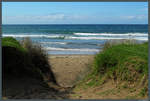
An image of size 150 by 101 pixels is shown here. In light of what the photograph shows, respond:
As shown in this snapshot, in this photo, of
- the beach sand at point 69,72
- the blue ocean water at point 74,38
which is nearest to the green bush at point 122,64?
the beach sand at point 69,72

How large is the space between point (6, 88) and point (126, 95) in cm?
265

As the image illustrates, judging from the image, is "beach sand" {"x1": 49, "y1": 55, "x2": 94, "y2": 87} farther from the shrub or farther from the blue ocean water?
the blue ocean water

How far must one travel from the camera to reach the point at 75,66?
996 cm

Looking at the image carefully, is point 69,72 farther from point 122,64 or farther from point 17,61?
point 122,64

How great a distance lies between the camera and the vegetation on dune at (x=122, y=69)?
5285 mm

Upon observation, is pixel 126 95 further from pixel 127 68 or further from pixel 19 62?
pixel 19 62

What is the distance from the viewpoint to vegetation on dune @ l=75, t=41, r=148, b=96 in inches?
208

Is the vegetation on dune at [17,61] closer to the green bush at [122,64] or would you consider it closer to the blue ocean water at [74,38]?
the green bush at [122,64]

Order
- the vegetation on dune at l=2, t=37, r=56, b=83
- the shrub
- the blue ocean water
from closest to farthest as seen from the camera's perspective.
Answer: the vegetation on dune at l=2, t=37, r=56, b=83
the shrub
the blue ocean water

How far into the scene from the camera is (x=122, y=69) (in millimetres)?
5664

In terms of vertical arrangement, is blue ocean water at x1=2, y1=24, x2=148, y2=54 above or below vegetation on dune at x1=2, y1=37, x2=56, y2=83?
below

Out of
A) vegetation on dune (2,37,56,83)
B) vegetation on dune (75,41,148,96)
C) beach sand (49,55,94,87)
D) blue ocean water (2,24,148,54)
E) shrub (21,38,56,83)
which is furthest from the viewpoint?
blue ocean water (2,24,148,54)

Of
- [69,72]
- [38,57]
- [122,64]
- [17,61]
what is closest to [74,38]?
[69,72]

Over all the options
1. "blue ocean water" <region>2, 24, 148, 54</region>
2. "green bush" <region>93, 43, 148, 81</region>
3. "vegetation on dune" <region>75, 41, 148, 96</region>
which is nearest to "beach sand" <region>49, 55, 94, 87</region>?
"vegetation on dune" <region>75, 41, 148, 96</region>
